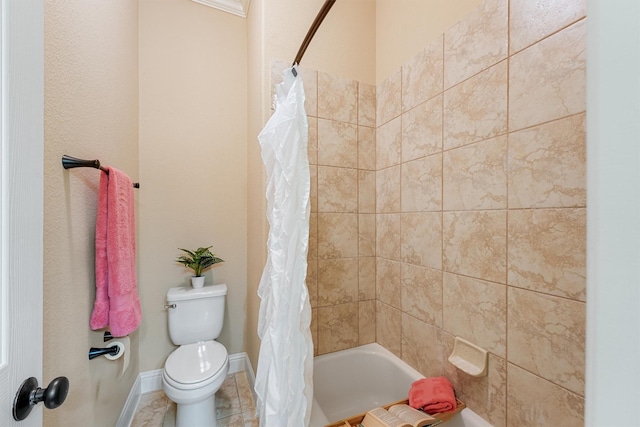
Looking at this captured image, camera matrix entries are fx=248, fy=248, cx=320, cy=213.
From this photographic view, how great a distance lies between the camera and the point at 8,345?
43 centimetres

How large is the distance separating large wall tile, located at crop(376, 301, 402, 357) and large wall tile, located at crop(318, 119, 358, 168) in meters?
0.97

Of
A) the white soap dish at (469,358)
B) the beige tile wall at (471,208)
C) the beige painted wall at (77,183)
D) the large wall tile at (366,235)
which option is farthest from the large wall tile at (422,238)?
the beige painted wall at (77,183)

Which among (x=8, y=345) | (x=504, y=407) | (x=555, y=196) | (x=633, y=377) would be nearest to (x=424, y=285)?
(x=504, y=407)

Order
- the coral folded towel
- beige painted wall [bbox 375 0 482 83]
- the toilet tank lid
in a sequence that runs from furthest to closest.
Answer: the toilet tank lid
beige painted wall [bbox 375 0 482 83]
the coral folded towel

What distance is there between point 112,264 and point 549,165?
5.66 feet

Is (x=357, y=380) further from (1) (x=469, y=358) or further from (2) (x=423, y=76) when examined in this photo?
(2) (x=423, y=76)

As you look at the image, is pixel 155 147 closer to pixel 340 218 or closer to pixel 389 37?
pixel 340 218

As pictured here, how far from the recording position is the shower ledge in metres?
1.89

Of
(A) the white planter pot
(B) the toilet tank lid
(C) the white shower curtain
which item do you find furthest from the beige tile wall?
(A) the white planter pot

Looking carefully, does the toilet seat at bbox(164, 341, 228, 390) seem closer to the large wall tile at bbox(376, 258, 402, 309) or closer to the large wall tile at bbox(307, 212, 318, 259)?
the large wall tile at bbox(307, 212, 318, 259)

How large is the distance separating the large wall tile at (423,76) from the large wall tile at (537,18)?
0.32 meters

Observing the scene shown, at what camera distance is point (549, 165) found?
0.87m

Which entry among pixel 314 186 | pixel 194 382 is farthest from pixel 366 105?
pixel 194 382

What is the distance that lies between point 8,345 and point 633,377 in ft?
2.74
